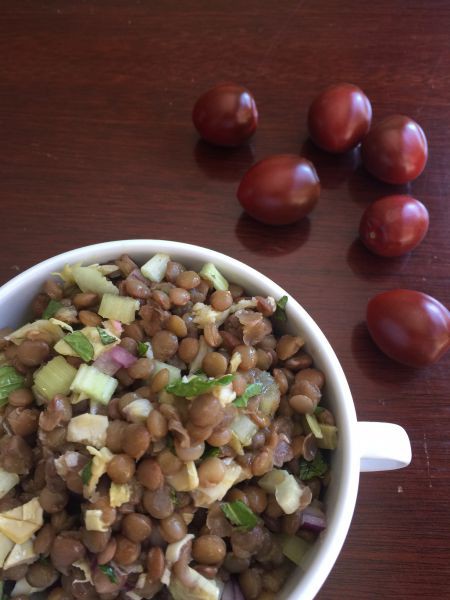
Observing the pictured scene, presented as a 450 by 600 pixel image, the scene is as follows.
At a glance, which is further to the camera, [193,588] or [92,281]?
[92,281]

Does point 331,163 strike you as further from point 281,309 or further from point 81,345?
point 81,345

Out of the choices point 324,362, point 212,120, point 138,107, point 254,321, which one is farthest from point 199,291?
point 138,107

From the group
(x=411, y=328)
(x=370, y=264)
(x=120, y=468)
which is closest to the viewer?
(x=120, y=468)

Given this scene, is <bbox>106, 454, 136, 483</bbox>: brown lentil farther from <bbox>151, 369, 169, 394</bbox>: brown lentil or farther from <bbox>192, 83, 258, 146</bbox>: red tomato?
<bbox>192, 83, 258, 146</bbox>: red tomato

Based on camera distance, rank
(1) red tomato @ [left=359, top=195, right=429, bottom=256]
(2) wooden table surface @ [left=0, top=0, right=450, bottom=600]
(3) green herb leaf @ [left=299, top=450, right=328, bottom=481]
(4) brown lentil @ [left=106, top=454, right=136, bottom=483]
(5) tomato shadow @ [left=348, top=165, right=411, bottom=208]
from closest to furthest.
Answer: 1. (4) brown lentil @ [left=106, top=454, right=136, bottom=483]
2. (3) green herb leaf @ [left=299, top=450, right=328, bottom=481]
3. (2) wooden table surface @ [left=0, top=0, right=450, bottom=600]
4. (1) red tomato @ [left=359, top=195, right=429, bottom=256]
5. (5) tomato shadow @ [left=348, top=165, right=411, bottom=208]

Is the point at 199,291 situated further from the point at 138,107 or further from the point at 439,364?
the point at 138,107

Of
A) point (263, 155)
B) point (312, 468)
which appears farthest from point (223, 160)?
point (312, 468)

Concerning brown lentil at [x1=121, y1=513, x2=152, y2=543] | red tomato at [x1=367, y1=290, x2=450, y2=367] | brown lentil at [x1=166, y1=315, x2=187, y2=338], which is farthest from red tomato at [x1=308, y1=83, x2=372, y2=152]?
brown lentil at [x1=121, y1=513, x2=152, y2=543]
